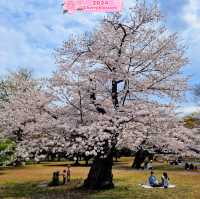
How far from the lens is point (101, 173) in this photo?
2748cm

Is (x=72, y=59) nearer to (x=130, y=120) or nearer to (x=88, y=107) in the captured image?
(x=88, y=107)

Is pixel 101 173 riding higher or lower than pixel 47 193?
higher

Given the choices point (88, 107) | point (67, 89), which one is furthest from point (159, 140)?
point (67, 89)

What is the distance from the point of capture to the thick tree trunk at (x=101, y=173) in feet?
90.0

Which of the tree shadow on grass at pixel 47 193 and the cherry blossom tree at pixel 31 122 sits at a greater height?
the cherry blossom tree at pixel 31 122

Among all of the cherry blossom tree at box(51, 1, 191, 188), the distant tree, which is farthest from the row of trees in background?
the distant tree

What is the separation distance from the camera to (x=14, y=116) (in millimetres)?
26359
